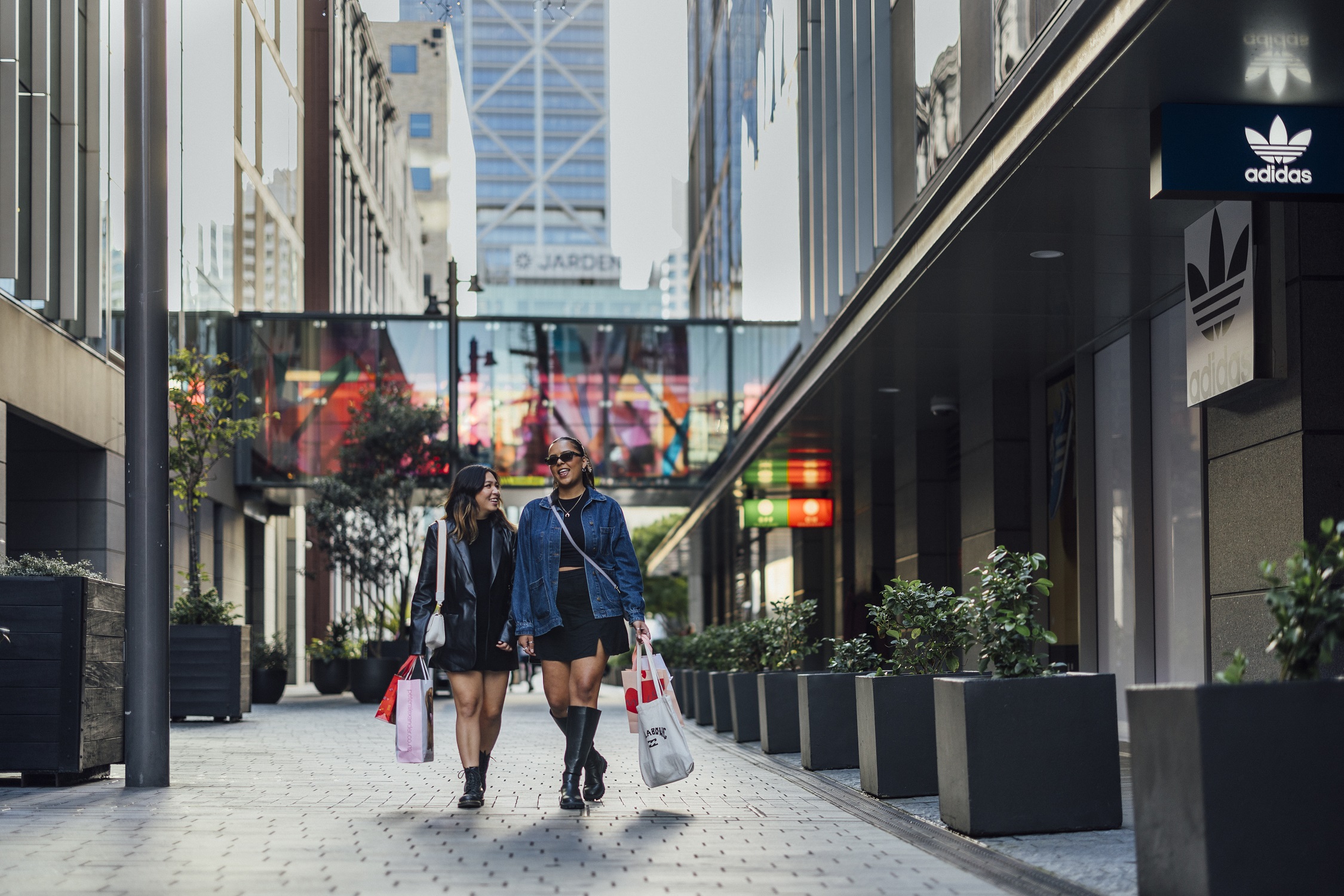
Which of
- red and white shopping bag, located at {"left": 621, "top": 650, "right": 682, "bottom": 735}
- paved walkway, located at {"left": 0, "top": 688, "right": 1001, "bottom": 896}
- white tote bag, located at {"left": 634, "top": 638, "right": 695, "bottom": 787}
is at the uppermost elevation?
red and white shopping bag, located at {"left": 621, "top": 650, "right": 682, "bottom": 735}

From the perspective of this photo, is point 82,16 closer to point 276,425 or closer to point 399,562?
point 399,562

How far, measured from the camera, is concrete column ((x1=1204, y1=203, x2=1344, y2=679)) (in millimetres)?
8359

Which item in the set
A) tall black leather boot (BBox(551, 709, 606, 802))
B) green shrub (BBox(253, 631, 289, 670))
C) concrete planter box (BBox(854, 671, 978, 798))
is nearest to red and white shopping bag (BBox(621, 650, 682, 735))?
tall black leather boot (BBox(551, 709, 606, 802))

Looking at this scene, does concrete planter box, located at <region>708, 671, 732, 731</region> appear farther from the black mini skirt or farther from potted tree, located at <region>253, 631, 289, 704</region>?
potted tree, located at <region>253, 631, 289, 704</region>

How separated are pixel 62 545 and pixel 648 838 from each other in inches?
589

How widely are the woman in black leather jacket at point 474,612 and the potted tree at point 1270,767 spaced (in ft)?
12.8

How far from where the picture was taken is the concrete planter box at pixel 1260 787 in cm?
441

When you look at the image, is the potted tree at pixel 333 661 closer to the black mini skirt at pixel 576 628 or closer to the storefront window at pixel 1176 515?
the storefront window at pixel 1176 515

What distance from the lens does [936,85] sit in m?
11.6

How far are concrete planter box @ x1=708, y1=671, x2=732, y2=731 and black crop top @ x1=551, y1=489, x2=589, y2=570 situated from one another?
25.1 ft

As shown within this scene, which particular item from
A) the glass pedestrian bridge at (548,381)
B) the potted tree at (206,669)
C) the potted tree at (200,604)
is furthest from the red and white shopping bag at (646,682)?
the glass pedestrian bridge at (548,381)

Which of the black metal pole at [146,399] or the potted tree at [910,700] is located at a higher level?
the black metal pole at [146,399]

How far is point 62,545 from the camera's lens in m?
19.5

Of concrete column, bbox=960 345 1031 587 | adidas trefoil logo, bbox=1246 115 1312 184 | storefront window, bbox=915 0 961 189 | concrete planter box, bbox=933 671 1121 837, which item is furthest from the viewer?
concrete column, bbox=960 345 1031 587
